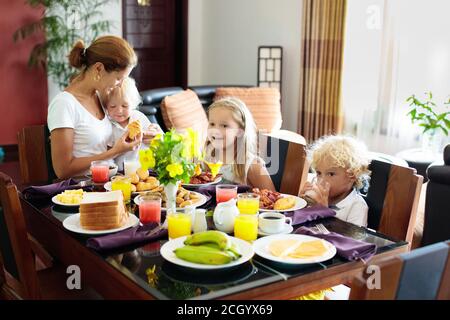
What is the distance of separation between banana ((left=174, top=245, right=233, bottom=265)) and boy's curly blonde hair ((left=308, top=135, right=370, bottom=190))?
0.93 m

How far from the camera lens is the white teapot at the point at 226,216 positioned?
5.93 ft

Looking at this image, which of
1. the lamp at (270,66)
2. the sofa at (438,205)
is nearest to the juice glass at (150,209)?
the sofa at (438,205)

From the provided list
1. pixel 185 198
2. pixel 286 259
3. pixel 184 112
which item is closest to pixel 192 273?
pixel 286 259

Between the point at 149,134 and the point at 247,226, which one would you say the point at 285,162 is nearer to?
the point at 149,134

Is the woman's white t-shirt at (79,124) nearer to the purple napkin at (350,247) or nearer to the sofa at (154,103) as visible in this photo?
the purple napkin at (350,247)

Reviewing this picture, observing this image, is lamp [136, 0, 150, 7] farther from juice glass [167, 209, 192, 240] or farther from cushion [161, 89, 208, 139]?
juice glass [167, 209, 192, 240]

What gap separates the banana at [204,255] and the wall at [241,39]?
4.30 meters

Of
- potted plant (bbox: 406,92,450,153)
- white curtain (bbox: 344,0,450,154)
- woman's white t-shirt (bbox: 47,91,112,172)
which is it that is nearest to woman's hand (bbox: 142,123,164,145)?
woman's white t-shirt (bbox: 47,91,112,172)

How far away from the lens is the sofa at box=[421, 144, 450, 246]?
9.79 ft

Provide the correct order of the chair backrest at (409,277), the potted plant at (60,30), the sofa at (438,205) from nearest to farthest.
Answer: the chair backrest at (409,277)
the sofa at (438,205)
the potted plant at (60,30)

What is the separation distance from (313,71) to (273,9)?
0.96 metres

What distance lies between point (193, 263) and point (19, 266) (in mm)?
692
